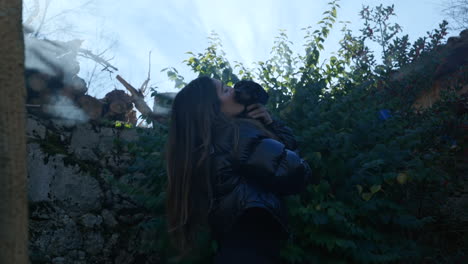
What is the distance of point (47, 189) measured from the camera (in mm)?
4645

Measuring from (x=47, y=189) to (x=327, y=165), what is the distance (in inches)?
130

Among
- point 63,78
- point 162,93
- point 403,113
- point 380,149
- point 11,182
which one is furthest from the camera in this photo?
point 63,78

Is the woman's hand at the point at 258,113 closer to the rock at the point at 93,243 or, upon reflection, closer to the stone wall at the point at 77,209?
the stone wall at the point at 77,209

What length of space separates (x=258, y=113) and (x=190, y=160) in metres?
0.43

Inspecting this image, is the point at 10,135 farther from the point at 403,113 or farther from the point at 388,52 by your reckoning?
the point at 388,52

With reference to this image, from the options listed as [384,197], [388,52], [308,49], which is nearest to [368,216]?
[384,197]

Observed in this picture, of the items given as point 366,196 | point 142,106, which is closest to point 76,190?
point 142,106

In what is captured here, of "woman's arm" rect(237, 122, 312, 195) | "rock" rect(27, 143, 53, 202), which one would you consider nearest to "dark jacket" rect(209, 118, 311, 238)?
"woman's arm" rect(237, 122, 312, 195)

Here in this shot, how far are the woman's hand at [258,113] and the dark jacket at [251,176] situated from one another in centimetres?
15

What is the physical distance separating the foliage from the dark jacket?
1126 millimetres

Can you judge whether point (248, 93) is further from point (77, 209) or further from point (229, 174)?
point (77, 209)

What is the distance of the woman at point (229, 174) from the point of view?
1.76 m

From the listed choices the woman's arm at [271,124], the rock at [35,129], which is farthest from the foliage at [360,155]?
the rock at [35,129]

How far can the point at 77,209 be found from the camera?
4688 millimetres
